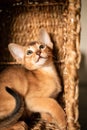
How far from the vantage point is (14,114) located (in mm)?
905

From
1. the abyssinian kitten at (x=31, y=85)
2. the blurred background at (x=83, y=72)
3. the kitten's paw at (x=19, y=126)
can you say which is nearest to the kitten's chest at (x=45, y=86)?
the abyssinian kitten at (x=31, y=85)

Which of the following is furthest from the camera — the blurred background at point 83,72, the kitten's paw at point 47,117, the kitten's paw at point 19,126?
the blurred background at point 83,72

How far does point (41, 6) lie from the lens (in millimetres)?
1056

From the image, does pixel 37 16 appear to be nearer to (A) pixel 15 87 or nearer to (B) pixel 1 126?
(A) pixel 15 87

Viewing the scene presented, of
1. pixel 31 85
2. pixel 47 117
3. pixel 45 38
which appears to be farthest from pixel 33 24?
pixel 47 117

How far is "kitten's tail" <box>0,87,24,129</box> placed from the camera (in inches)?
35.3

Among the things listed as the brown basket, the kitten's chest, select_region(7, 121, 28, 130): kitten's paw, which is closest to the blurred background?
the brown basket

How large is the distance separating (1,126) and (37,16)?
0.47 m

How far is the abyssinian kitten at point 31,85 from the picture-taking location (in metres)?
0.92

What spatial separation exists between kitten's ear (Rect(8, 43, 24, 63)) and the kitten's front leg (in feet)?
0.52

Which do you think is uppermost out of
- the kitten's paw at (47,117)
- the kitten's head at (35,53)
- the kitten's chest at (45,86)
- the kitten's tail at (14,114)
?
the kitten's head at (35,53)

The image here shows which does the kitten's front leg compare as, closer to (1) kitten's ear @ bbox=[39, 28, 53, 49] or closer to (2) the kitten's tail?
(2) the kitten's tail

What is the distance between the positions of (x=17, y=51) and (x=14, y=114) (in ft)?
0.80

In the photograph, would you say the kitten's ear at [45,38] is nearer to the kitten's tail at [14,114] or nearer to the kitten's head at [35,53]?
the kitten's head at [35,53]
